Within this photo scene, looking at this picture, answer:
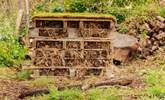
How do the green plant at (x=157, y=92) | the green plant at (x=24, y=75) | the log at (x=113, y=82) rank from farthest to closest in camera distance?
the green plant at (x=24, y=75) < the log at (x=113, y=82) < the green plant at (x=157, y=92)

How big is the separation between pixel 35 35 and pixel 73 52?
0.78 m

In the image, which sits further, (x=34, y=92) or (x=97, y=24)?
(x=97, y=24)

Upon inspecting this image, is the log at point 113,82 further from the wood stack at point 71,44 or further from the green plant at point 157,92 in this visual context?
the wood stack at point 71,44

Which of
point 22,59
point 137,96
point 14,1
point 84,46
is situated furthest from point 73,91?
point 14,1

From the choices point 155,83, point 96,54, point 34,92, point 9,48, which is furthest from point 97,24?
point 9,48

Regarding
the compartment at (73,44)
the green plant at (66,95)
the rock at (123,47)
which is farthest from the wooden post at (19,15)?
the green plant at (66,95)

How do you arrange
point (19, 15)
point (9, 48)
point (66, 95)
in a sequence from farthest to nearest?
point (19, 15), point (9, 48), point (66, 95)

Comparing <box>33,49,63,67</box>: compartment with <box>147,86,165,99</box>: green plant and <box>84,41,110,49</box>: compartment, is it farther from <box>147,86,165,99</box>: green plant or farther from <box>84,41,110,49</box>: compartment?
<box>147,86,165,99</box>: green plant

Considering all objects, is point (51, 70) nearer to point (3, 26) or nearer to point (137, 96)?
point (137, 96)

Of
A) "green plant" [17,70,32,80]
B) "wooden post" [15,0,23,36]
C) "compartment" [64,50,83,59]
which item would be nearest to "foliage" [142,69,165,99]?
"compartment" [64,50,83,59]

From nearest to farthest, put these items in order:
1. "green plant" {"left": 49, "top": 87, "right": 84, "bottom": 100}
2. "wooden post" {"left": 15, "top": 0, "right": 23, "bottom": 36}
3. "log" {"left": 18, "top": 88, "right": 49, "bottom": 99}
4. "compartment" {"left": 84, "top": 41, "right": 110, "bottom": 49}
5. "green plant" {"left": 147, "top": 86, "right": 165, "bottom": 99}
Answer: "green plant" {"left": 49, "top": 87, "right": 84, "bottom": 100} < "green plant" {"left": 147, "top": 86, "right": 165, "bottom": 99} < "log" {"left": 18, "top": 88, "right": 49, "bottom": 99} < "compartment" {"left": 84, "top": 41, "right": 110, "bottom": 49} < "wooden post" {"left": 15, "top": 0, "right": 23, "bottom": 36}

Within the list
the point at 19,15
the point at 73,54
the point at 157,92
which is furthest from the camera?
the point at 19,15

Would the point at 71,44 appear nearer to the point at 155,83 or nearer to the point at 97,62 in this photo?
the point at 97,62

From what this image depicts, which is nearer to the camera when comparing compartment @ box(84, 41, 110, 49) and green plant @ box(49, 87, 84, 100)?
green plant @ box(49, 87, 84, 100)
